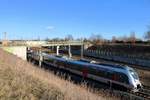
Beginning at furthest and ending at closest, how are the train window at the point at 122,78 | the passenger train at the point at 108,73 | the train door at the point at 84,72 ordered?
the train door at the point at 84,72 < the train window at the point at 122,78 < the passenger train at the point at 108,73

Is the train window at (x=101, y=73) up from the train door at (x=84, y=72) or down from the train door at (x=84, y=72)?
up

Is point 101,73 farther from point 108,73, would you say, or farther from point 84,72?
point 84,72

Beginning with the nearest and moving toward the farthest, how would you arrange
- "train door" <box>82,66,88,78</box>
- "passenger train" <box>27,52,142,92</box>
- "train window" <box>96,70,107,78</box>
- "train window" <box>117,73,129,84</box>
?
"passenger train" <box>27,52,142,92</box>, "train window" <box>117,73,129,84</box>, "train window" <box>96,70,107,78</box>, "train door" <box>82,66,88,78</box>

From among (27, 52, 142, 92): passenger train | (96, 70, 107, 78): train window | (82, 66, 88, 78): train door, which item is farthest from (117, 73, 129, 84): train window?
(82, 66, 88, 78): train door

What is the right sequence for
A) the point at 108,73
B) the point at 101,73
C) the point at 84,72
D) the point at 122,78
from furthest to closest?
the point at 84,72
the point at 101,73
the point at 108,73
the point at 122,78

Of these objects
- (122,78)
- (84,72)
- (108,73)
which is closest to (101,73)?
(108,73)

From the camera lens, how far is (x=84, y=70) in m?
46.4

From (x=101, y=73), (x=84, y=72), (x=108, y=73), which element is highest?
(x=108, y=73)

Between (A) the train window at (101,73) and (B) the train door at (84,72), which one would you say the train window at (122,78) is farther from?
(B) the train door at (84,72)

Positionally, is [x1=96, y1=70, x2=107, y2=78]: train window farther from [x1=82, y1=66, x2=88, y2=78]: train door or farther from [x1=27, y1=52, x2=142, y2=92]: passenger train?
[x1=82, y1=66, x2=88, y2=78]: train door

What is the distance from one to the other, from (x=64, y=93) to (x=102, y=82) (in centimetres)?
3046

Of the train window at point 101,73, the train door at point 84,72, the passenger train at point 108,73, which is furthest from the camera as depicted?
the train door at point 84,72

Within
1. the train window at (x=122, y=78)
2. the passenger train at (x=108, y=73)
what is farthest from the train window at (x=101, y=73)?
the train window at (x=122, y=78)

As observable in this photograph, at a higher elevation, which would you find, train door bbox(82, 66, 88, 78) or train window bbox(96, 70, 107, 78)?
train window bbox(96, 70, 107, 78)
